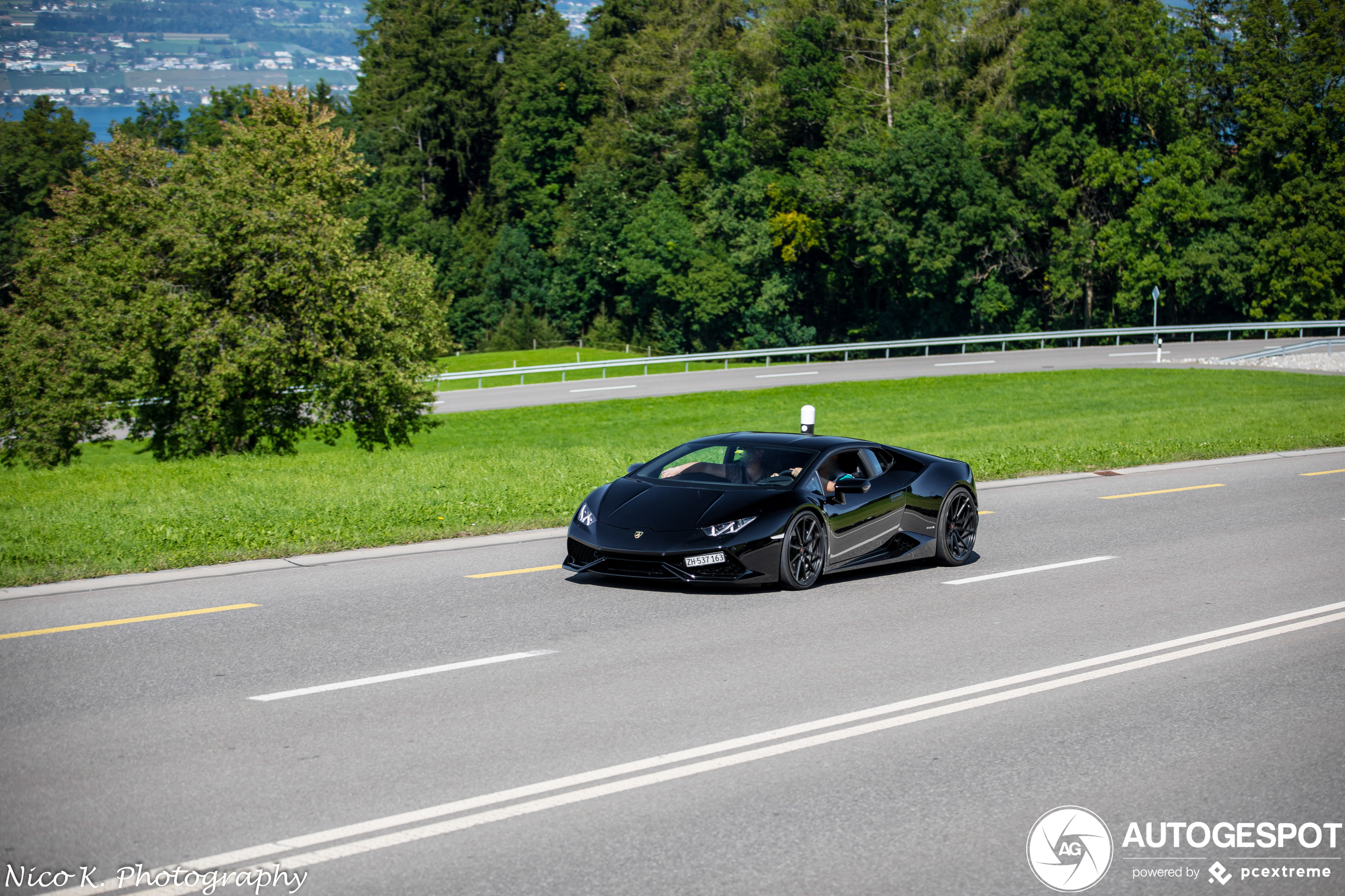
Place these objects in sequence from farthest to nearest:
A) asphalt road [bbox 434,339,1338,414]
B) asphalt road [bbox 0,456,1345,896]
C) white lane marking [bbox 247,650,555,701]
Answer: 1. asphalt road [bbox 434,339,1338,414]
2. white lane marking [bbox 247,650,555,701]
3. asphalt road [bbox 0,456,1345,896]

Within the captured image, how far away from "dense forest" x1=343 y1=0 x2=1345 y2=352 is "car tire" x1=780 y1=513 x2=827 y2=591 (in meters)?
49.1

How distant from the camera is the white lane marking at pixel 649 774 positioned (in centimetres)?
486

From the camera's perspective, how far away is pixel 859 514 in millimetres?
11094

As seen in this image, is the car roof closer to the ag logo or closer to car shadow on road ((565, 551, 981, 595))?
car shadow on road ((565, 551, 981, 595))

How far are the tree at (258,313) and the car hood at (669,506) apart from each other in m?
14.9

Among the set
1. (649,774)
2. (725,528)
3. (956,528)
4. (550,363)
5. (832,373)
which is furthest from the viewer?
(550,363)

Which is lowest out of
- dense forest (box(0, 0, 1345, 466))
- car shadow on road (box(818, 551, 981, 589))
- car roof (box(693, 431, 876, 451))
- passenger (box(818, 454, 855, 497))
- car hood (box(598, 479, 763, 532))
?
car shadow on road (box(818, 551, 981, 589))

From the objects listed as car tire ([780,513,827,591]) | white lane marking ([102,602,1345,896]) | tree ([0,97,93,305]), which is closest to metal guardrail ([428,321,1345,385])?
tree ([0,97,93,305])

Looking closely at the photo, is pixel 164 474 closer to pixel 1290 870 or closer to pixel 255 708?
pixel 255 708

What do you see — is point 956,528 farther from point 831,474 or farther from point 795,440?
point 795,440

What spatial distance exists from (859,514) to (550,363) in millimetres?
67128

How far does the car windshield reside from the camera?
11.1m

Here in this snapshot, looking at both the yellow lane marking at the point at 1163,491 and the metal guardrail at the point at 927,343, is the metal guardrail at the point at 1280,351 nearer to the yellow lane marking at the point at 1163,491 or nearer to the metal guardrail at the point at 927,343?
the metal guardrail at the point at 927,343

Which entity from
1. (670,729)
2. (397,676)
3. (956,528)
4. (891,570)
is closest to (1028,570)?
(956,528)
